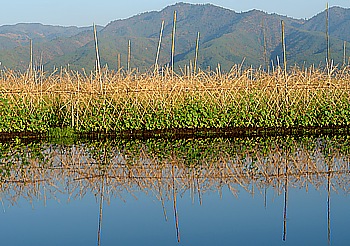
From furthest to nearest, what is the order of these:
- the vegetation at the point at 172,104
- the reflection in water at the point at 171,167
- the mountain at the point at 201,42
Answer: the mountain at the point at 201,42
the vegetation at the point at 172,104
the reflection in water at the point at 171,167

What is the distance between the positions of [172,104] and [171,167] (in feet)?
10.5

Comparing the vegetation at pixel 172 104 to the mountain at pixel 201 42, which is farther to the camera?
the mountain at pixel 201 42

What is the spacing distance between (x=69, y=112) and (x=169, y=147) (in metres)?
2.43

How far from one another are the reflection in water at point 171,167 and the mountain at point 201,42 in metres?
5.93

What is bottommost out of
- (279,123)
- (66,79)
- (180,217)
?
(180,217)

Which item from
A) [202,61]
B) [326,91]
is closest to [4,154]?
[326,91]

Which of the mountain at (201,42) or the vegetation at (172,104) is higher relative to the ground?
the mountain at (201,42)

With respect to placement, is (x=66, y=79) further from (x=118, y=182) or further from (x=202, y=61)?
(x=202, y=61)

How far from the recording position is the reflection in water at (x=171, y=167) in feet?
22.2

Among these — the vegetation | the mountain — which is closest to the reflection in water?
the vegetation

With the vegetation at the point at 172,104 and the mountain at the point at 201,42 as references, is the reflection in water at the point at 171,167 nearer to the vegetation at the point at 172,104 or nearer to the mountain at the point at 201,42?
the vegetation at the point at 172,104

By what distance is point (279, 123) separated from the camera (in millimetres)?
10773

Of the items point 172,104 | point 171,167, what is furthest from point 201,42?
point 171,167

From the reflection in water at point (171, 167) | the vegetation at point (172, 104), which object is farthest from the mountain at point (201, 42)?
the reflection in water at point (171, 167)
